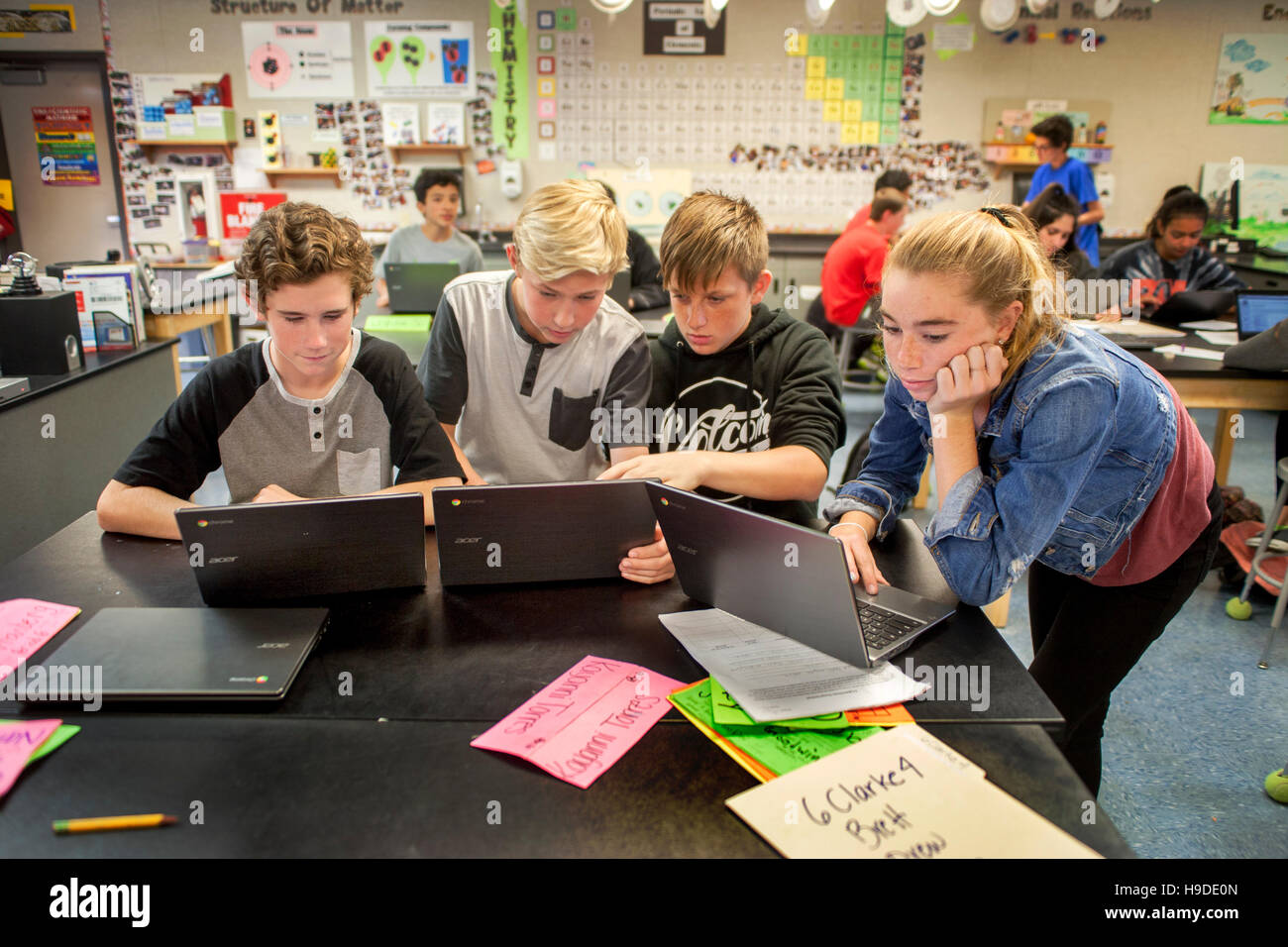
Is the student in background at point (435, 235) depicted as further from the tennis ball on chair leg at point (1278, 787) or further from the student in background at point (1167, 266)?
the tennis ball on chair leg at point (1278, 787)

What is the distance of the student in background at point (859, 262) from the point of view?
13.7 ft

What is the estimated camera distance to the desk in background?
29.7 inches

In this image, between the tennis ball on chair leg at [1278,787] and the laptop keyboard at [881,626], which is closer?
the laptop keyboard at [881,626]

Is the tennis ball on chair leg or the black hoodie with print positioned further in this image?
the tennis ball on chair leg

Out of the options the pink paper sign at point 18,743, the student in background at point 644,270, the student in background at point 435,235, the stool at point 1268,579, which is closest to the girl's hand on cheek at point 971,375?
the pink paper sign at point 18,743

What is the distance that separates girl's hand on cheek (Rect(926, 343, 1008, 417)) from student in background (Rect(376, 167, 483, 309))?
3494 mm

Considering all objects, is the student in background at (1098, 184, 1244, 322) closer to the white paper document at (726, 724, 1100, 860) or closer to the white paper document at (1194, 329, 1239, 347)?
the white paper document at (1194, 329, 1239, 347)

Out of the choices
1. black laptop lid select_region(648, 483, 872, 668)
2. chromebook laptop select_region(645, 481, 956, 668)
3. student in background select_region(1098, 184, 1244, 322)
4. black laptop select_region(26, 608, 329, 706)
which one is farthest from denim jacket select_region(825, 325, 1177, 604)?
student in background select_region(1098, 184, 1244, 322)

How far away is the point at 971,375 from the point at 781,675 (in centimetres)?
45

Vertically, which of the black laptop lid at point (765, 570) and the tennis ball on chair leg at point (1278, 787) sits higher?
the black laptop lid at point (765, 570)

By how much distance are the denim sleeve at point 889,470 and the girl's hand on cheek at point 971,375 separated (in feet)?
0.82

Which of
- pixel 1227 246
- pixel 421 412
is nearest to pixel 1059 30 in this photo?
pixel 1227 246

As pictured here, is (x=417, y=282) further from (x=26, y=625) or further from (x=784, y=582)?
(x=784, y=582)

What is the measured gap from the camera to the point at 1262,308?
2.93 metres
